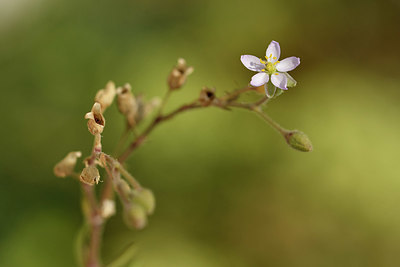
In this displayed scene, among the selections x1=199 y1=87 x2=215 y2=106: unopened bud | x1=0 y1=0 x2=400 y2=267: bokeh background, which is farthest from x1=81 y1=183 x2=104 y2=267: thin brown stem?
x1=0 y1=0 x2=400 y2=267: bokeh background

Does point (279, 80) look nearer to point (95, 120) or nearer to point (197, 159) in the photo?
point (95, 120)

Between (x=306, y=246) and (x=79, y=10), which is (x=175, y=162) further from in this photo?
(x=79, y=10)

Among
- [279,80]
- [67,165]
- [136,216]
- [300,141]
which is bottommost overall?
[136,216]

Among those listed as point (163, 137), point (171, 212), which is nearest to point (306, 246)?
point (171, 212)

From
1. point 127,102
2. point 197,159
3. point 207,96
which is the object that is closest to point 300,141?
point 207,96

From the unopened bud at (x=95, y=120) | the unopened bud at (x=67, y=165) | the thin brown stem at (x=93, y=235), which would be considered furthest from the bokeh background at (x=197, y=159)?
the unopened bud at (x=95, y=120)

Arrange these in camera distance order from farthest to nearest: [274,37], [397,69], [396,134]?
[397,69] → [274,37] → [396,134]

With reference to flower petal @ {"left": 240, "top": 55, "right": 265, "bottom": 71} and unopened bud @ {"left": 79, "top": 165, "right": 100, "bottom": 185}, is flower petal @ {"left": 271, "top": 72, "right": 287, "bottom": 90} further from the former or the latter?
unopened bud @ {"left": 79, "top": 165, "right": 100, "bottom": 185}
